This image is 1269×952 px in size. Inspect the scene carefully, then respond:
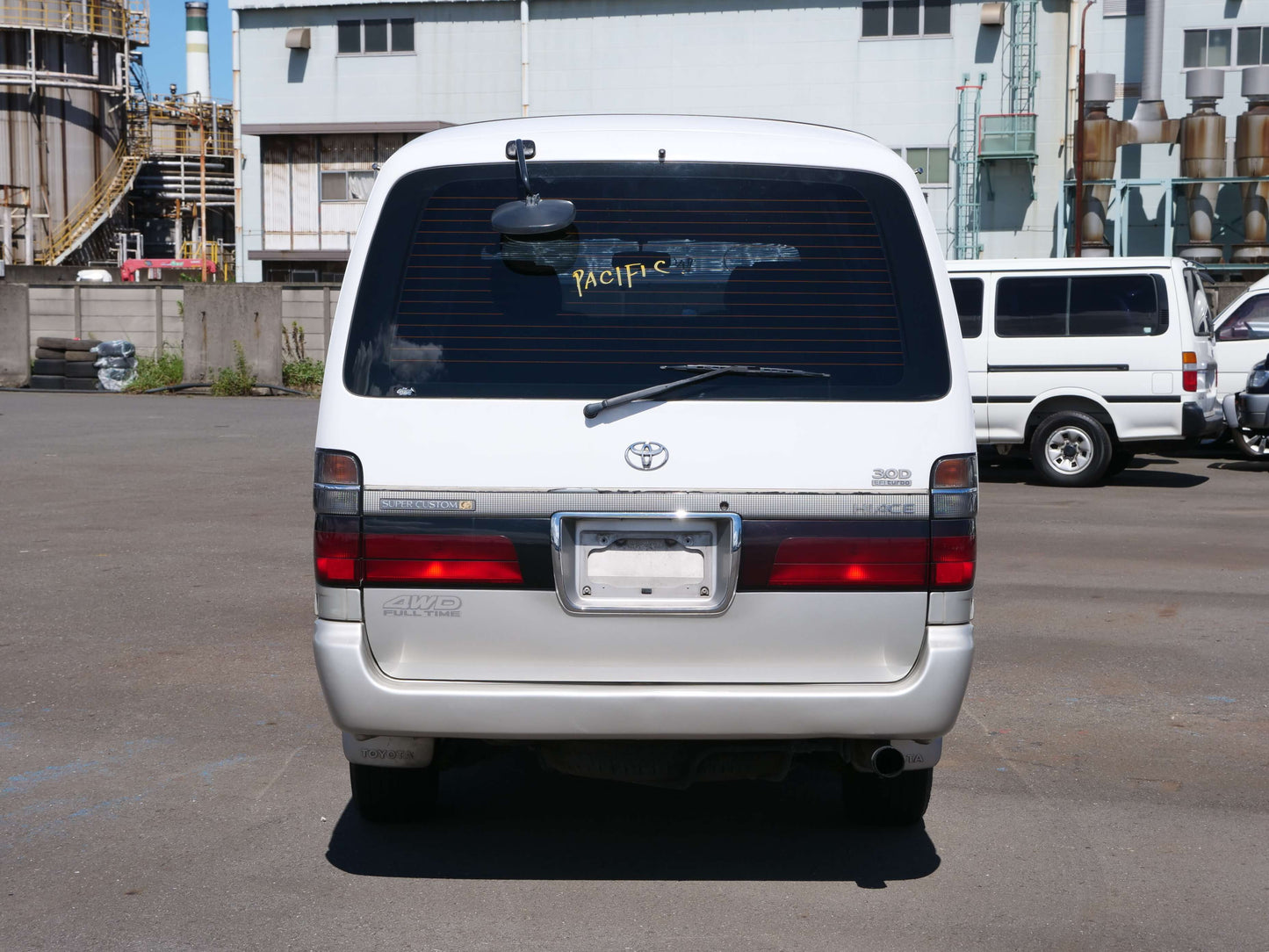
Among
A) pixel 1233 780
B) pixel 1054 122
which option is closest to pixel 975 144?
pixel 1054 122

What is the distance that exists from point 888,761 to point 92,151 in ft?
187

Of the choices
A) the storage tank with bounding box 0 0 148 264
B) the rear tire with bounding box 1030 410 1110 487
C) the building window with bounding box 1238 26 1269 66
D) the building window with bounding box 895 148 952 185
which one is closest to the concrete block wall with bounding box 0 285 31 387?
the building window with bounding box 895 148 952 185

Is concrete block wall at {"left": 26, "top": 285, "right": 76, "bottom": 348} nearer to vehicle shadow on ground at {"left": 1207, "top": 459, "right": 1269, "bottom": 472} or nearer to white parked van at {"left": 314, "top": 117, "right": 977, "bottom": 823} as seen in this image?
vehicle shadow on ground at {"left": 1207, "top": 459, "right": 1269, "bottom": 472}

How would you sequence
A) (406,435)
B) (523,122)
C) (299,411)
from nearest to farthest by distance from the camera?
1. (406,435)
2. (523,122)
3. (299,411)

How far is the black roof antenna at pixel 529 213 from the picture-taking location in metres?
3.73

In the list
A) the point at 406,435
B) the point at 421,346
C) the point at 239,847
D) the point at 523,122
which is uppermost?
the point at 523,122

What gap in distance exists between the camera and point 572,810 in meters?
4.72

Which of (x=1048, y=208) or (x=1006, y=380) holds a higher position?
(x=1048, y=208)

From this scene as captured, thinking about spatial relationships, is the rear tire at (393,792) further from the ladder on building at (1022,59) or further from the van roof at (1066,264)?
the ladder on building at (1022,59)

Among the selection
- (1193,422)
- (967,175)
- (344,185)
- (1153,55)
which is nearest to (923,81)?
(967,175)

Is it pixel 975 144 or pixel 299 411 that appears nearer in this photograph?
pixel 299 411

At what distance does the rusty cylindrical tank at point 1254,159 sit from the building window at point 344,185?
2223 centimetres

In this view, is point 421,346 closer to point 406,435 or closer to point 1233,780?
point 406,435

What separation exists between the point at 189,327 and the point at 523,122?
24664 mm
